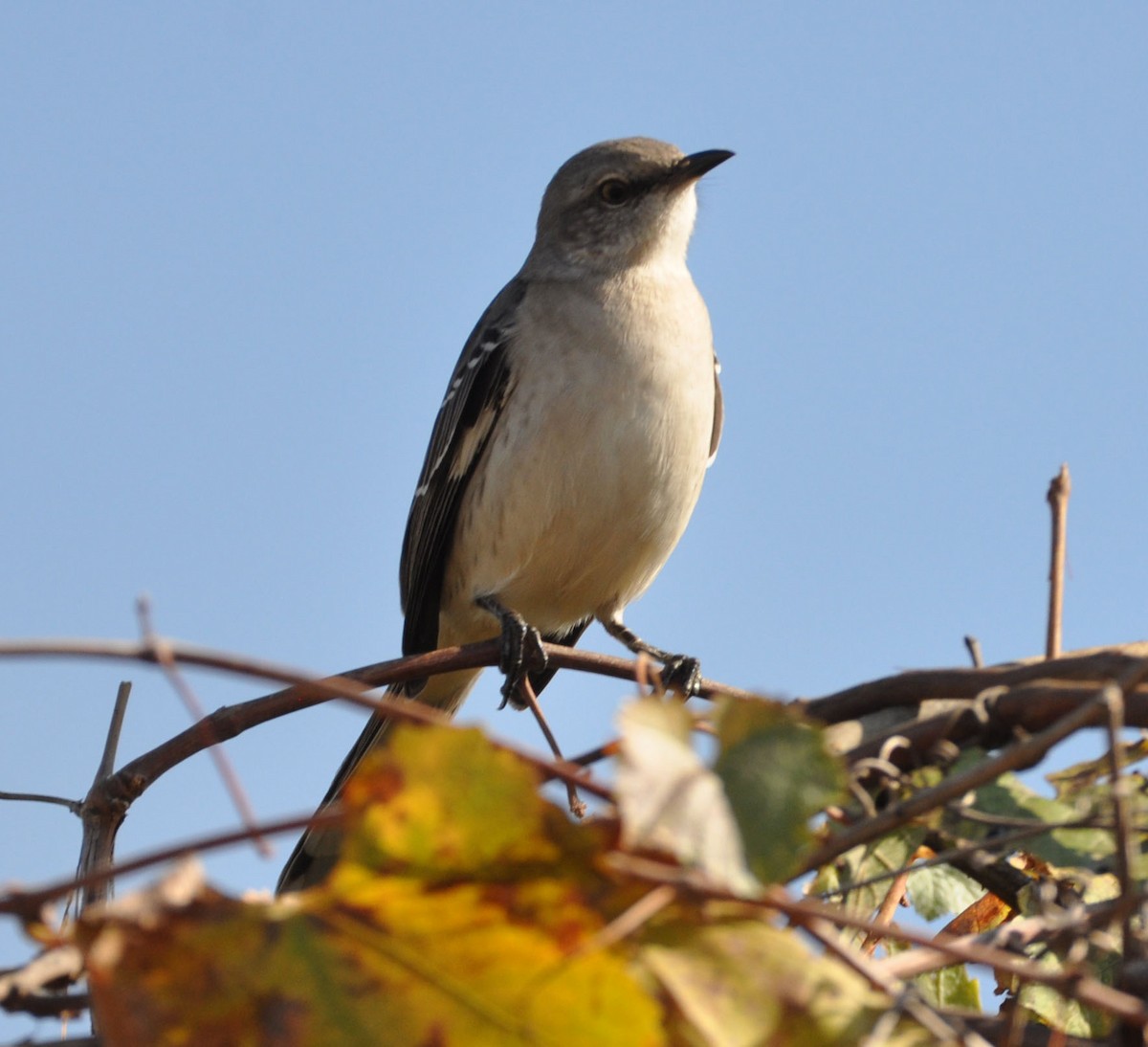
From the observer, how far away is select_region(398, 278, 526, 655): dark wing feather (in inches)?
225

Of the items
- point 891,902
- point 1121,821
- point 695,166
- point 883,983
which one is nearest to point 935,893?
point 891,902

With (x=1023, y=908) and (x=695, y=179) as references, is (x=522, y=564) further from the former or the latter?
(x=1023, y=908)

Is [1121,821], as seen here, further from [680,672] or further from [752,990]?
[680,672]

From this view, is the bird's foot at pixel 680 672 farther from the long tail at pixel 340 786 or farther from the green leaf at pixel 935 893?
the green leaf at pixel 935 893

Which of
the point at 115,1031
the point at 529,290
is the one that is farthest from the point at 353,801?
the point at 529,290

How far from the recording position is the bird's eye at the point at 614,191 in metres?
6.38

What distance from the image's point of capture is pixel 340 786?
4.41 metres

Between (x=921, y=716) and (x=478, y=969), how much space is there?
89cm

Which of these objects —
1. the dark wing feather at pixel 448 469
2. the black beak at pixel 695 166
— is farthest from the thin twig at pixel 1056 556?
the black beak at pixel 695 166

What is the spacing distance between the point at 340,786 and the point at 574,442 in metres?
1.56

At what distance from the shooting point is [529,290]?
19.6ft

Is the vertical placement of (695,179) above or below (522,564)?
above

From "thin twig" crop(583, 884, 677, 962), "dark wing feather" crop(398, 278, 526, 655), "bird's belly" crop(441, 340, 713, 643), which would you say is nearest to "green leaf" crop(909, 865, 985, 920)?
"thin twig" crop(583, 884, 677, 962)

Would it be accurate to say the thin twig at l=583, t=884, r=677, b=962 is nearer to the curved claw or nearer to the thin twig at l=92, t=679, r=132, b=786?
the thin twig at l=92, t=679, r=132, b=786
